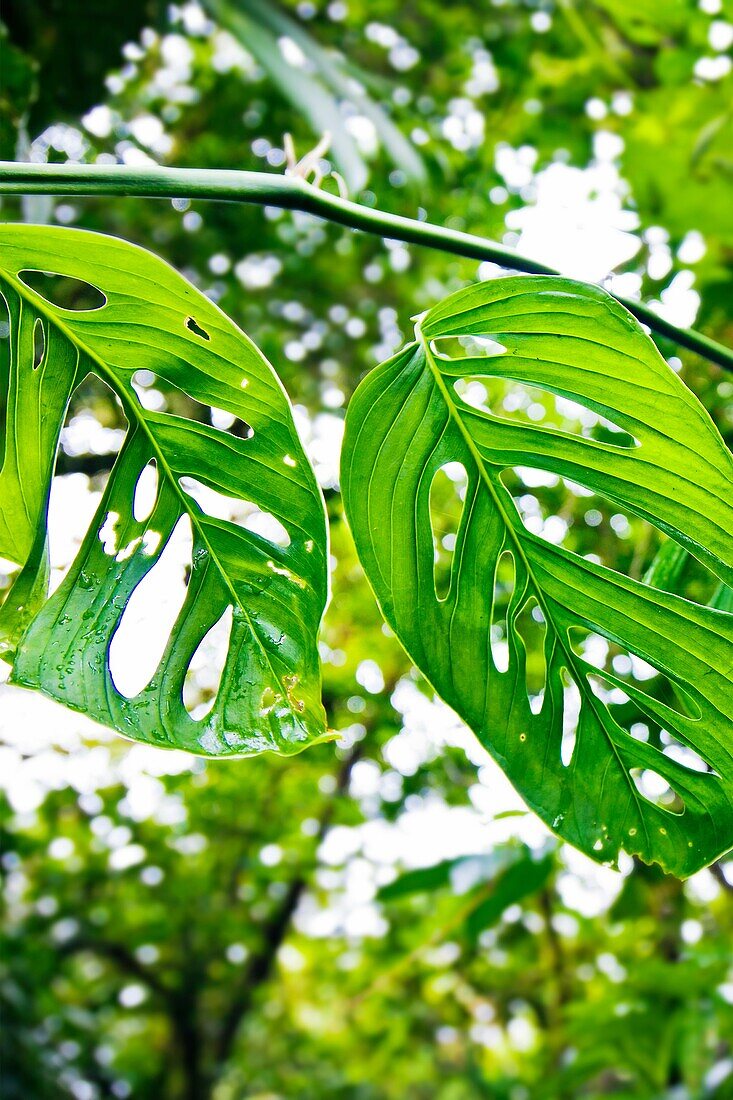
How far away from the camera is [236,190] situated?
48cm

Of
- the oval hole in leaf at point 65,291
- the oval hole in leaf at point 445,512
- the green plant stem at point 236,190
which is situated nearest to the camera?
the green plant stem at point 236,190

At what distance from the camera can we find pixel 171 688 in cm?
58

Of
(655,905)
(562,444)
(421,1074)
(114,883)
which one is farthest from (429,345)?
(421,1074)

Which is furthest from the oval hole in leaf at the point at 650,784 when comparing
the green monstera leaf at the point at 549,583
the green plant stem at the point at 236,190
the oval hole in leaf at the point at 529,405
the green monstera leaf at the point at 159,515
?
the oval hole in leaf at the point at 529,405

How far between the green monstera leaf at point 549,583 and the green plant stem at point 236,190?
0.11ft

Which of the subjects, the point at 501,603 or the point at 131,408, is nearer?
the point at 131,408

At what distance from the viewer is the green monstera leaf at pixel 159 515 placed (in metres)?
0.53

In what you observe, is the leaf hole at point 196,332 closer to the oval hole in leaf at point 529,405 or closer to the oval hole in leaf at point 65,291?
the oval hole in leaf at point 65,291

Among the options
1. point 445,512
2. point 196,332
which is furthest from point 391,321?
point 196,332

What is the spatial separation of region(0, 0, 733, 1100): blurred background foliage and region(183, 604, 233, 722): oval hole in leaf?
5.6 inches

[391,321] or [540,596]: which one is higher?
[391,321]

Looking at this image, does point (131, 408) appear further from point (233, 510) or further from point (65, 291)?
point (65, 291)

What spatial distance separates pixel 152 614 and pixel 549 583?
0.29 m

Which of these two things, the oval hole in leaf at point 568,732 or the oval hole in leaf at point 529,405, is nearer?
the oval hole in leaf at point 568,732
